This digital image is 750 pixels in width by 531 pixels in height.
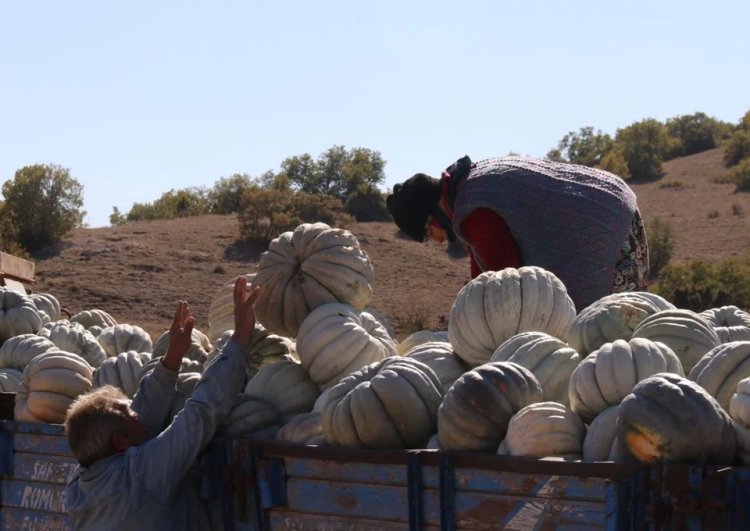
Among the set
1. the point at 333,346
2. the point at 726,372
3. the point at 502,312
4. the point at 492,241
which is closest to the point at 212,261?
the point at 492,241

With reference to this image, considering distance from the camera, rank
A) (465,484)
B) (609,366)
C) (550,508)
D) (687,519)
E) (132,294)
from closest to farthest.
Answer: (687,519), (550,508), (465,484), (609,366), (132,294)

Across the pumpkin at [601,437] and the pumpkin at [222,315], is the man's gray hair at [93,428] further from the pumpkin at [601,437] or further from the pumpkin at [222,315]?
the pumpkin at [222,315]

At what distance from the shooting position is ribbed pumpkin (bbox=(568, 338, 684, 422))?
433 centimetres

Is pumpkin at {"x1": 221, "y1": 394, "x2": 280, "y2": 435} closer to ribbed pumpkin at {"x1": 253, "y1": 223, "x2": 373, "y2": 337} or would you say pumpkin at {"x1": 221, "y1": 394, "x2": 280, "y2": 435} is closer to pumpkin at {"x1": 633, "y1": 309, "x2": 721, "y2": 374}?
ribbed pumpkin at {"x1": 253, "y1": 223, "x2": 373, "y2": 337}

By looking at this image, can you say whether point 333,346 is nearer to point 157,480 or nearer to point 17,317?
point 157,480

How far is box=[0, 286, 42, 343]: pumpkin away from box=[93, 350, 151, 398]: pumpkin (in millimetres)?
3017

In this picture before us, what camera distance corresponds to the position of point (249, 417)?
16.8ft

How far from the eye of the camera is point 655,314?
503 centimetres

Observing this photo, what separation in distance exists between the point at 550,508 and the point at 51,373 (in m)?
3.12

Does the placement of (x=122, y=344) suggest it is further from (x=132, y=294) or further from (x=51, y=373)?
(x=132, y=294)

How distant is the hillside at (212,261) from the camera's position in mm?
25466

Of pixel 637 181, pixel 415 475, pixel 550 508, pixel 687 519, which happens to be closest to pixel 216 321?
pixel 415 475

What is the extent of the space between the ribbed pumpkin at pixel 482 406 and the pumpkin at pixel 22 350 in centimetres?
413

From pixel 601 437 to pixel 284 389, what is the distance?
5.96 feet
